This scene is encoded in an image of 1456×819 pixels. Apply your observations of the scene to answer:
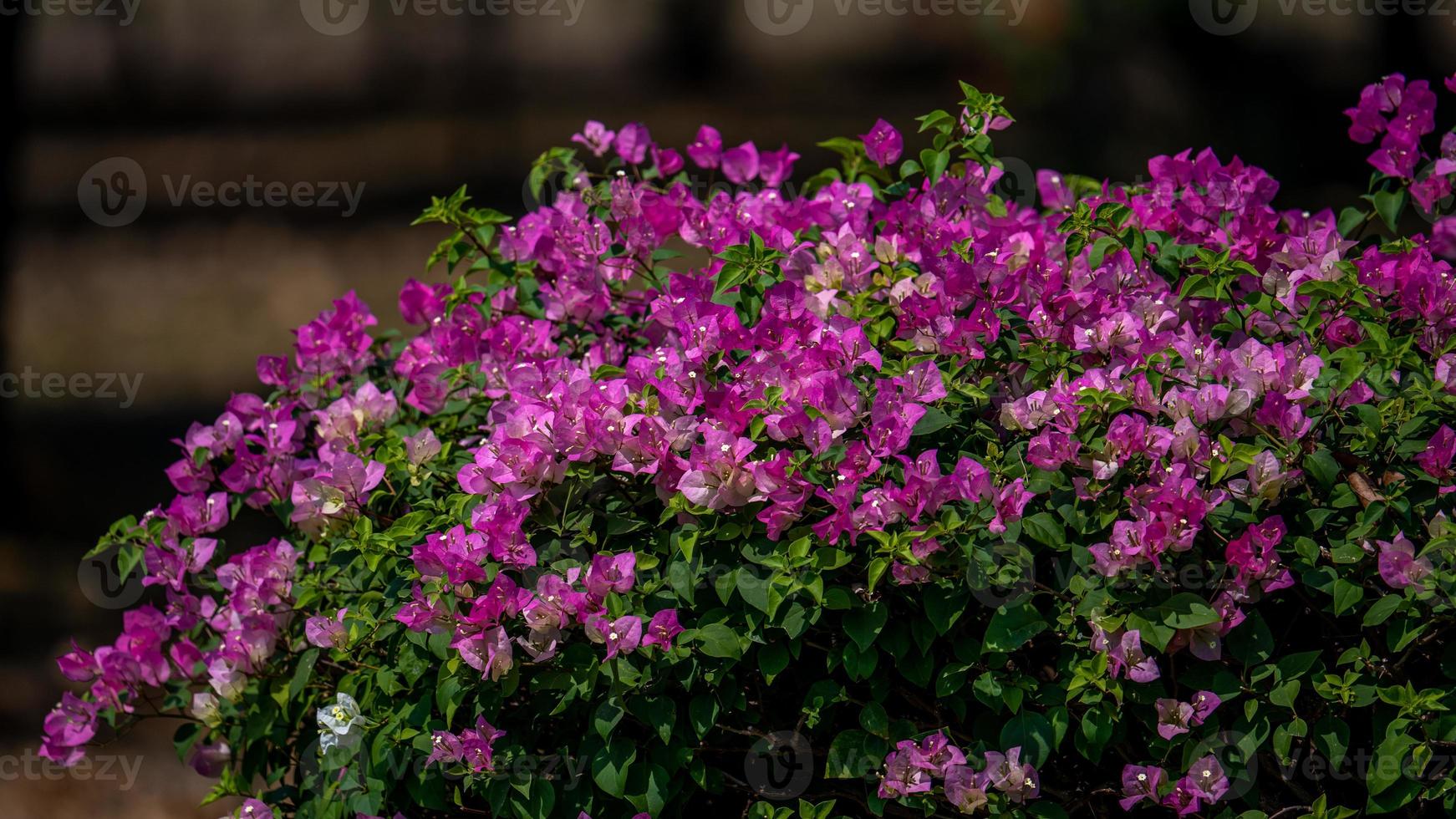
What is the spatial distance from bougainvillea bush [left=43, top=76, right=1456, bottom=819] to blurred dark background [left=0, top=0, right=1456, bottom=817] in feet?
8.64

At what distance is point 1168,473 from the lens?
1943 millimetres

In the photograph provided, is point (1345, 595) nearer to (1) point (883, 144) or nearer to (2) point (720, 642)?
(2) point (720, 642)

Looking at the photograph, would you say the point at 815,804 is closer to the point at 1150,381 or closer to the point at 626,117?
the point at 1150,381

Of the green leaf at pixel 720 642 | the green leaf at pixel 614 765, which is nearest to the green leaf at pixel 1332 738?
the green leaf at pixel 720 642

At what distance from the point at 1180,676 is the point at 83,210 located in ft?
16.5

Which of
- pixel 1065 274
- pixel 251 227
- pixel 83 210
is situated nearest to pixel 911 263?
pixel 1065 274

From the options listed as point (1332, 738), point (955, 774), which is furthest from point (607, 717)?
point (1332, 738)

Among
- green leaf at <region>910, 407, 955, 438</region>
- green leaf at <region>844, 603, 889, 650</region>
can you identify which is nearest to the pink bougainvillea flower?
green leaf at <region>910, 407, 955, 438</region>

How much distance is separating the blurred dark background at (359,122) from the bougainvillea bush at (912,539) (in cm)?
263

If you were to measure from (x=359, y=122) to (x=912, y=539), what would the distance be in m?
4.10

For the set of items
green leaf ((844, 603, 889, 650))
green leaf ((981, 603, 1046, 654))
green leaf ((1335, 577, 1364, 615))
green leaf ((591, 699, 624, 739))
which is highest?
green leaf ((1335, 577, 1364, 615))

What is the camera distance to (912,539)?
1.90 metres

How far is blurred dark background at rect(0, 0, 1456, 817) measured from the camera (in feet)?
16.4

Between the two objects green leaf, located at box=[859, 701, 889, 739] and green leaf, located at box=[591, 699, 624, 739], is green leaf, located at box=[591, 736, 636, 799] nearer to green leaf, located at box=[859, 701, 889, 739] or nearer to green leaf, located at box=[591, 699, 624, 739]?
green leaf, located at box=[591, 699, 624, 739]
